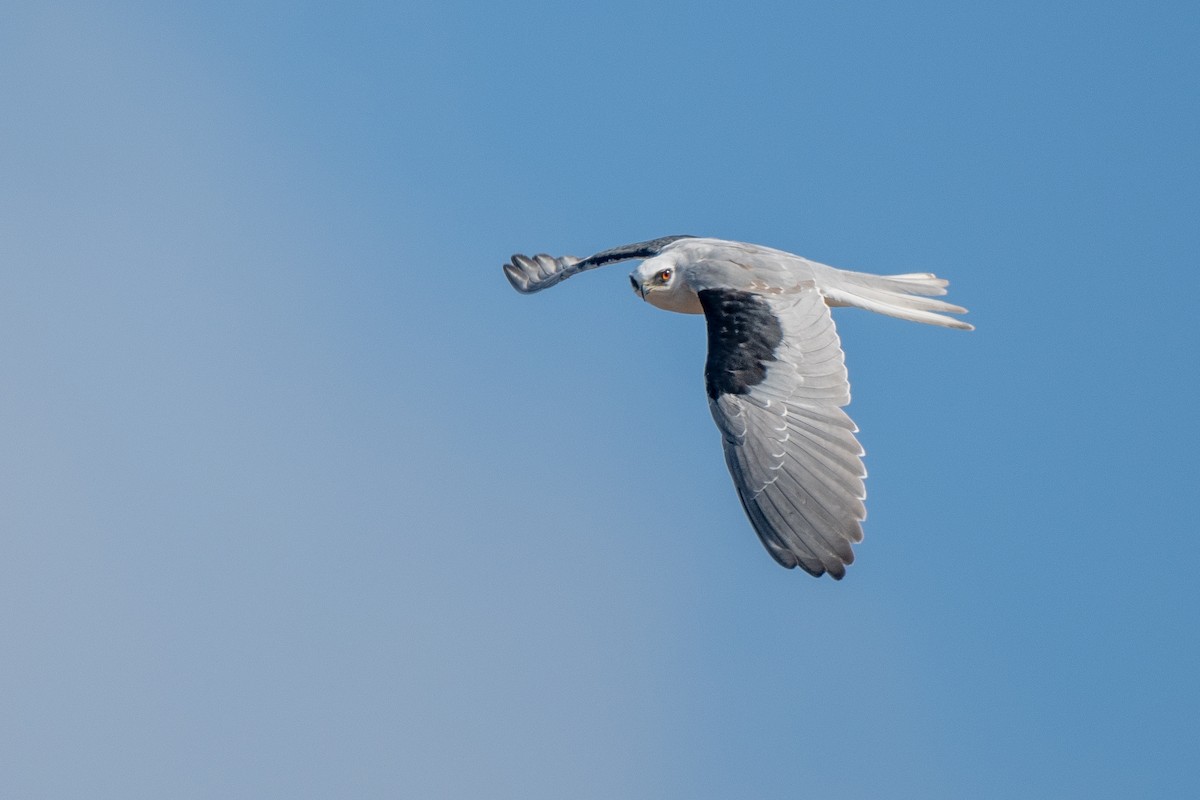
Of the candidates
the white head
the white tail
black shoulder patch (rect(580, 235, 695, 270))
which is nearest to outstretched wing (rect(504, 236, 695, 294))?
black shoulder patch (rect(580, 235, 695, 270))

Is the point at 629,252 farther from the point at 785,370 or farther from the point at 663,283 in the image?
the point at 785,370

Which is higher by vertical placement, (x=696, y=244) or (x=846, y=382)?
(x=696, y=244)

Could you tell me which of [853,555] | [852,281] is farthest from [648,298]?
[853,555]

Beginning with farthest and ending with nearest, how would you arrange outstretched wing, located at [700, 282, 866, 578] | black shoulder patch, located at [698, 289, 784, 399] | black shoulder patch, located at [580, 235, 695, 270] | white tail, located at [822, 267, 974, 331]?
1. black shoulder patch, located at [580, 235, 695, 270]
2. white tail, located at [822, 267, 974, 331]
3. black shoulder patch, located at [698, 289, 784, 399]
4. outstretched wing, located at [700, 282, 866, 578]

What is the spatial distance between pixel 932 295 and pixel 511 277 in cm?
482

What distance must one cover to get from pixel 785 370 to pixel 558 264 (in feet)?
19.8

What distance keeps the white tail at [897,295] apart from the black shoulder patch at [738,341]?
921mm

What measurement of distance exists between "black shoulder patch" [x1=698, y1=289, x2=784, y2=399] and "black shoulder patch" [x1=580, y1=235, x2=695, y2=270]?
1.97 meters

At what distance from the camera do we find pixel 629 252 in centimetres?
1438

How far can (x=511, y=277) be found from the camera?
1667 centimetres

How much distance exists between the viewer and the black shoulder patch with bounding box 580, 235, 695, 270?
14055mm

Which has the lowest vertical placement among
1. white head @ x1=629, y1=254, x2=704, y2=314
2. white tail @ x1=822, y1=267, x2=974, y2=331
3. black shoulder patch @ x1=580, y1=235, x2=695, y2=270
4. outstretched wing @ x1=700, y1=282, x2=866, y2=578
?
outstretched wing @ x1=700, y1=282, x2=866, y2=578

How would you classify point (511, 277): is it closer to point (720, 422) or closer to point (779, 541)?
point (720, 422)

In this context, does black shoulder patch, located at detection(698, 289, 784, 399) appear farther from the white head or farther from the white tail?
the white tail
